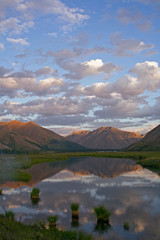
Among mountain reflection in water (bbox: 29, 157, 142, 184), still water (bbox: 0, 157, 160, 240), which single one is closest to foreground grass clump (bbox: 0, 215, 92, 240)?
still water (bbox: 0, 157, 160, 240)

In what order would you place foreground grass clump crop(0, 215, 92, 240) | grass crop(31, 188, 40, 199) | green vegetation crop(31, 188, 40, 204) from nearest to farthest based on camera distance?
1. foreground grass clump crop(0, 215, 92, 240)
2. green vegetation crop(31, 188, 40, 204)
3. grass crop(31, 188, 40, 199)

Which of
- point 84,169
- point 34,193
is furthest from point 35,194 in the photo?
point 84,169

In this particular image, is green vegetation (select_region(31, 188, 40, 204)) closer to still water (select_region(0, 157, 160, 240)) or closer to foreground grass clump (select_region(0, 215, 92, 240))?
still water (select_region(0, 157, 160, 240))

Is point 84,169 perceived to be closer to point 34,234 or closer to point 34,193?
point 34,193

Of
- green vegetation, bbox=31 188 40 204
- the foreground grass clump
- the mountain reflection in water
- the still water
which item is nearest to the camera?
the foreground grass clump

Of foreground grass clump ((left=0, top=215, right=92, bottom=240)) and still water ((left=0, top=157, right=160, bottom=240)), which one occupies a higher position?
foreground grass clump ((left=0, top=215, right=92, bottom=240))

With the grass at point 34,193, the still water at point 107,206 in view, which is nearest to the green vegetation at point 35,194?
the grass at point 34,193

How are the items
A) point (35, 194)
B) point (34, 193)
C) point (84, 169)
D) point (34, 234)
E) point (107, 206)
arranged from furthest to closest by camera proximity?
point (84, 169)
point (35, 194)
point (34, 193)
point (107, 206)
point (34, 234)

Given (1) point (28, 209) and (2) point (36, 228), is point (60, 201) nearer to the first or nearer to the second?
(1) point (28, 209)

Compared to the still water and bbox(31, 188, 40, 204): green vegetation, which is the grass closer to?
bbox(31, 188, 40, 204): green vegetation

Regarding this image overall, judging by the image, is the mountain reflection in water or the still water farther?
the mountain reflection in water

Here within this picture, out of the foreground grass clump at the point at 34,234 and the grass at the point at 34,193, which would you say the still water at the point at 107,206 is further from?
the foreground grass clump at the point at 34,234

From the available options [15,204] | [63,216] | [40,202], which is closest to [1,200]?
[15,204]

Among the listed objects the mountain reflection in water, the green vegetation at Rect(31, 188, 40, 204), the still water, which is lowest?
the mountain reflection in water
